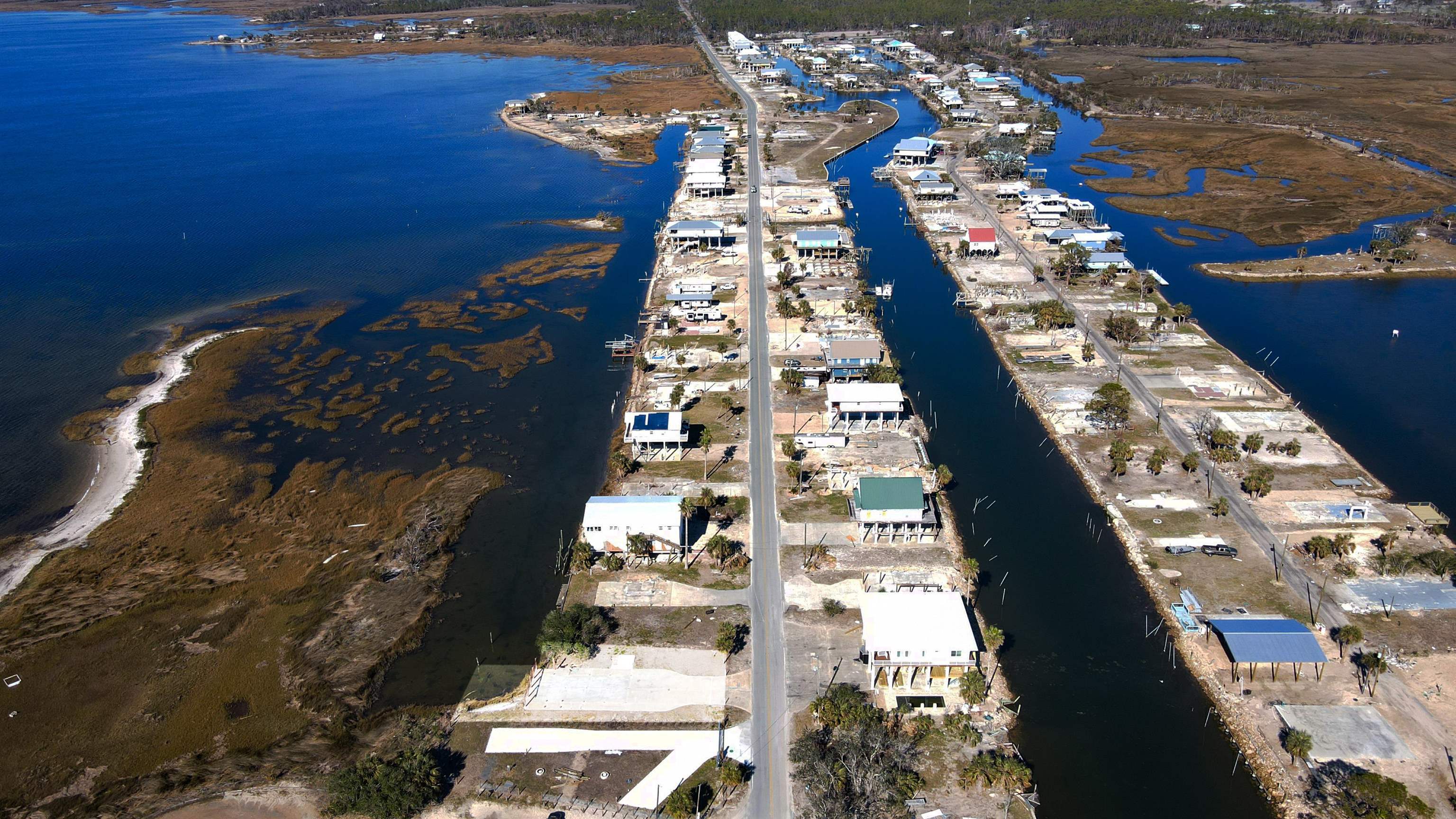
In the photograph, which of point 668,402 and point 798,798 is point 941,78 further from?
point 798,798

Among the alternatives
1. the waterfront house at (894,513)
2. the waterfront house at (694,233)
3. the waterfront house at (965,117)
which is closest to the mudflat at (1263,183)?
the waterfront house at (965,117)

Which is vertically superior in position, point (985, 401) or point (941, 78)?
point (941, 78)

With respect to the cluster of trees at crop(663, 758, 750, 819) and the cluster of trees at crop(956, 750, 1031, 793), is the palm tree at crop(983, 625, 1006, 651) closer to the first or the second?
the cluster of trees at crop(956, 750, 1031, 793)

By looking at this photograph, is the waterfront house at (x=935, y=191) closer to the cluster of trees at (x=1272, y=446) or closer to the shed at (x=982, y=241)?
the shed at (x=982, y=241)

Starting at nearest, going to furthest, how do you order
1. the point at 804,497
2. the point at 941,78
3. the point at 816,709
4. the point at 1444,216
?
the point at 816,709 < the point at 804,497 < the point at 1444,216 < the point at 941,78

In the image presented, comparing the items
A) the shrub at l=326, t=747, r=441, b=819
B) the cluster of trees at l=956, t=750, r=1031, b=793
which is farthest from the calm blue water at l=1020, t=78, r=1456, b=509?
the shrub at l=326, t=747, r=441, b=819

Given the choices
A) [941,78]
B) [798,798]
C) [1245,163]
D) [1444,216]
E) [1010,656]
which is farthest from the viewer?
[941,78]

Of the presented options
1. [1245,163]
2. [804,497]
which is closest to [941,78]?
[1245,163]
